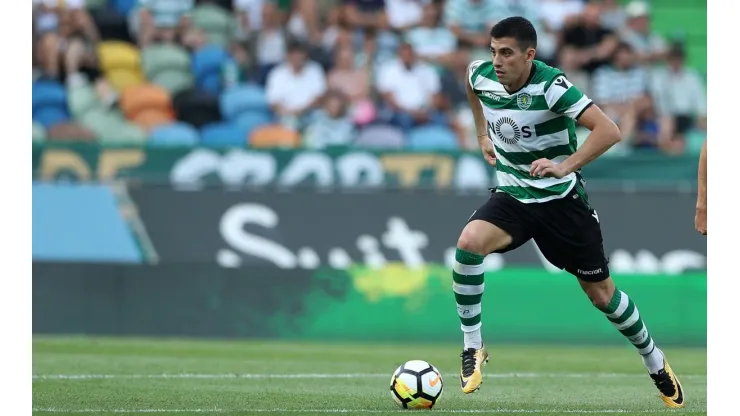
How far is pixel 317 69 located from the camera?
18.8 meters

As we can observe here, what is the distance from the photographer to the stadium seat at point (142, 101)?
59.5 feet

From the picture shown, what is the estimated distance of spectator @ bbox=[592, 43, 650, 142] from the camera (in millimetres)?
18203

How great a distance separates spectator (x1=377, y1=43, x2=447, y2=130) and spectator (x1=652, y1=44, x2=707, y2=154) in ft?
10.9

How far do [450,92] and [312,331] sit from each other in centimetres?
556

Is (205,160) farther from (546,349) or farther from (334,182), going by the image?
(546,349)

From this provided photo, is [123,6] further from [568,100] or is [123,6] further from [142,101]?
[568,100]

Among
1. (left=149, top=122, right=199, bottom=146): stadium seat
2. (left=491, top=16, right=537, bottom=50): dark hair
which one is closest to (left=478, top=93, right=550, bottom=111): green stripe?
(left=491, top=16, right=537, bottom=50): dark hair

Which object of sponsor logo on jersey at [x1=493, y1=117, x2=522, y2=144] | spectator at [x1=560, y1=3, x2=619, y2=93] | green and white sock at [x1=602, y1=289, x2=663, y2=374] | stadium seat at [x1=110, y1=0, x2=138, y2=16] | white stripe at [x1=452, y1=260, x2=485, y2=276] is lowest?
green and white sock at [x1=602, y1=289, x2=663, y2=374]

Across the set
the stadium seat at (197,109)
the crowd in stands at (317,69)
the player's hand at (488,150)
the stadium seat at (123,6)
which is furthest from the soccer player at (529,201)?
the stadium seat at (123,6)

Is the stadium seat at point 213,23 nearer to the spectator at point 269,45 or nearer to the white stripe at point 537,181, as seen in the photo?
the spectator at point 269,45

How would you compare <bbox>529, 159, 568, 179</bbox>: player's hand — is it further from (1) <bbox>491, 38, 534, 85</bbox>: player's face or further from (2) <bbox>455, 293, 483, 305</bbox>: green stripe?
(2) <bbox>455, 293, 483, 305</bbox>: green stripe

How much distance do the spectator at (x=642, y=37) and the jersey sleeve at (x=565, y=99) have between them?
12052 mm
